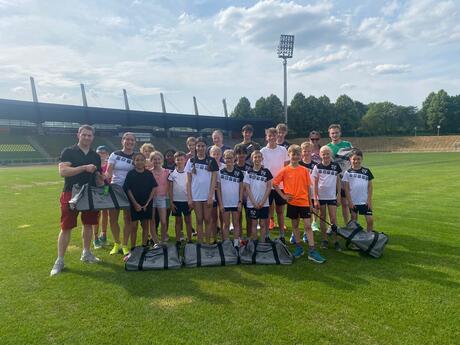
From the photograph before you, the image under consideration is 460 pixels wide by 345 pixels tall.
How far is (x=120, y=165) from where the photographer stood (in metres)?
5.50

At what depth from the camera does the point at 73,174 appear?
462 centimetres

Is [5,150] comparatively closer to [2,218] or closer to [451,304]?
[2,218]

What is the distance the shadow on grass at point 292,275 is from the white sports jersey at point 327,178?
108 cm

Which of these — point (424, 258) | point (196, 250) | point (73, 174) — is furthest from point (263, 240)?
point (73, 174)

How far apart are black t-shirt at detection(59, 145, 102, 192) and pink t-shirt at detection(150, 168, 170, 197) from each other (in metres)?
1.11

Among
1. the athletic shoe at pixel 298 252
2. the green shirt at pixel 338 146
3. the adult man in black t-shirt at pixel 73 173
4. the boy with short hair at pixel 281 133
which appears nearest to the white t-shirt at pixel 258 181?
the athletic shoe at pixel 298 252

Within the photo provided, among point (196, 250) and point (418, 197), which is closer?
point (196, 250)

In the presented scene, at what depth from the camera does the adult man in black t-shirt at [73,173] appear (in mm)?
4637

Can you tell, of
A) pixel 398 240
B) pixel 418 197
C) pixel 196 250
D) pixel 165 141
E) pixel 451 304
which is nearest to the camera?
pixel 451 304

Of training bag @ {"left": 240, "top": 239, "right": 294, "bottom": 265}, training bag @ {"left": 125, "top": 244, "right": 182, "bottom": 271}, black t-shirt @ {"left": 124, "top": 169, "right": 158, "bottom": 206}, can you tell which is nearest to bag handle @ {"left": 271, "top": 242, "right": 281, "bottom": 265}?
training bag @ {"left": 240, "top": 239, "right": 294, "bottom": 265}

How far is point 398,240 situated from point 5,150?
162ft

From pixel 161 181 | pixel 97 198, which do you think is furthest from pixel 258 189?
pixel 97 198

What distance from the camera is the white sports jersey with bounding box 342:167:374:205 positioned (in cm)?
562

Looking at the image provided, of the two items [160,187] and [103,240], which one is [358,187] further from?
[103,240]
